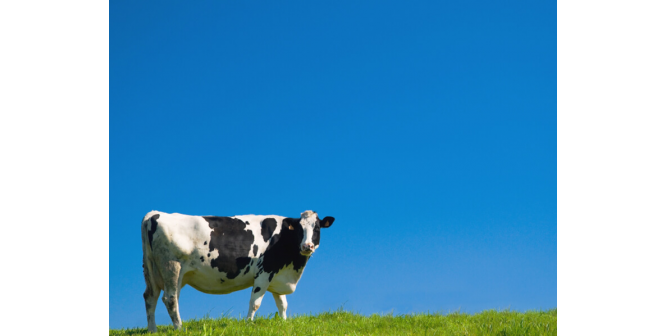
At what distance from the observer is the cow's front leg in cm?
1234

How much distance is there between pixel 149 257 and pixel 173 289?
112cm

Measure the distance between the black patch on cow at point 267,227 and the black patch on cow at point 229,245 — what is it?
0.38m

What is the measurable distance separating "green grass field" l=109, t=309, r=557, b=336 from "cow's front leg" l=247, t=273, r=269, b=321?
95 centimetres

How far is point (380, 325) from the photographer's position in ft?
35.5

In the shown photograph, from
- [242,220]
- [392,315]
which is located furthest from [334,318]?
[242,220]

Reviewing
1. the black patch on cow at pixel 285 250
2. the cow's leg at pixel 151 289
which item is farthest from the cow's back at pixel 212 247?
the cow's leg at pixel 151 289

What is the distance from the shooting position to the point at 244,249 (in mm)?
12898

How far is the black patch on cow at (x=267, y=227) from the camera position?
44.0 feet

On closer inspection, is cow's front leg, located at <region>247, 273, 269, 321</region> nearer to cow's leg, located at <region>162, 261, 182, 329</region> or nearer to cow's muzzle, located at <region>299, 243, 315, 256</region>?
cow's muzzle, located at <region>299, 243, 315, 256</region>

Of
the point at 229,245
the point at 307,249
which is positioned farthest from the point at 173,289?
the point at 307,249

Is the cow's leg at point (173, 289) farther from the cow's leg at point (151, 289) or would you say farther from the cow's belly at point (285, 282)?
the cow's belly at point (285, 282)

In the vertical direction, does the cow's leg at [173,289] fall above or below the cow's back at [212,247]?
below
